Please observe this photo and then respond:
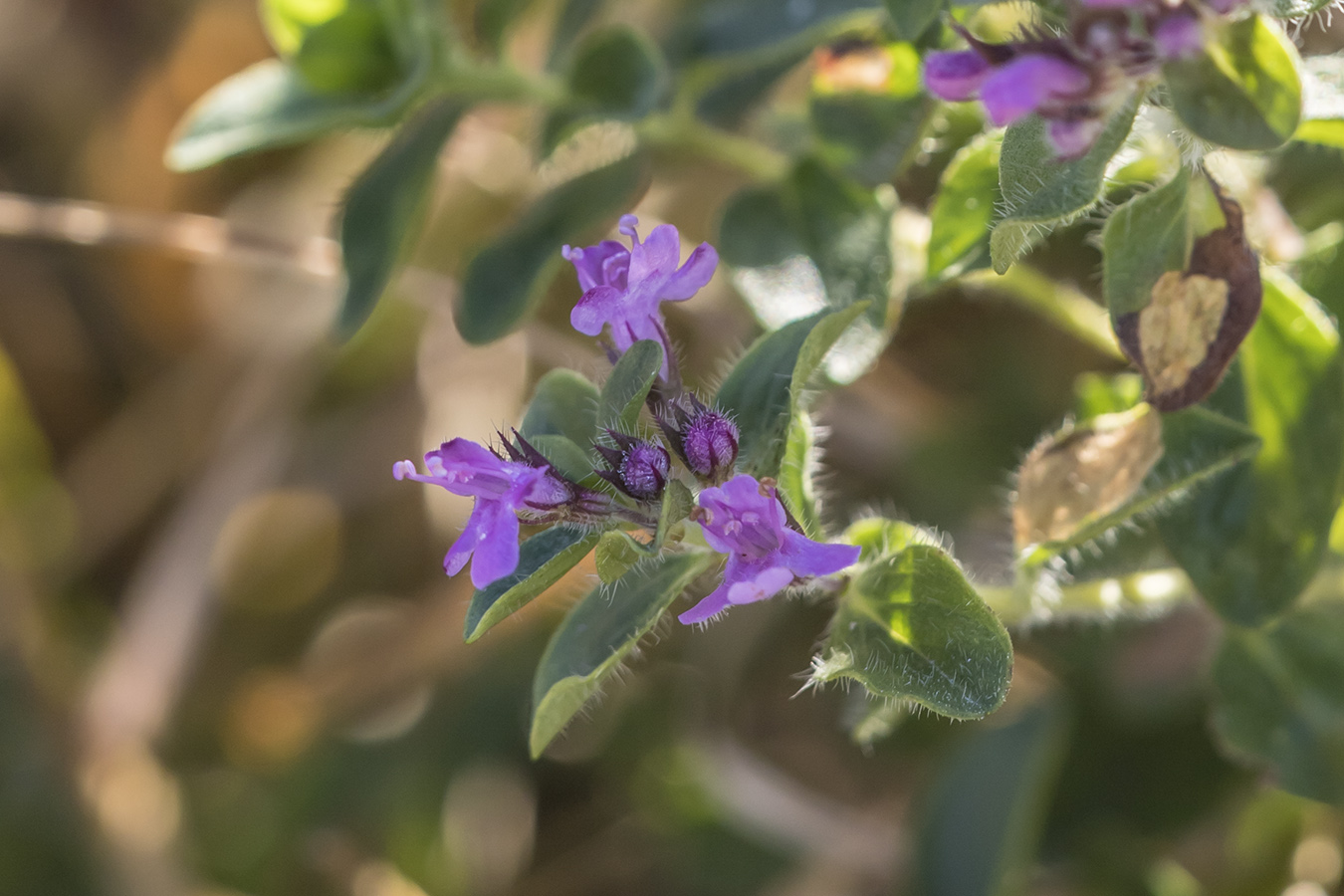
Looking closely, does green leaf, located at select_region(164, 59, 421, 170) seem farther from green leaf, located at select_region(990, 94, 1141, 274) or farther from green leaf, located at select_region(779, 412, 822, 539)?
green leaf, located at select_region(990, 94, 1141, 274)

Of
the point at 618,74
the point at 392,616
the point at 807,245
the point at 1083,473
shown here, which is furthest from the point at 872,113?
the point at 392,616

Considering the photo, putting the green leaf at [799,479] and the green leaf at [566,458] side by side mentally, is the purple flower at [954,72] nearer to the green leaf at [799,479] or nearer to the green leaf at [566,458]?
the green leaf at [799,479]

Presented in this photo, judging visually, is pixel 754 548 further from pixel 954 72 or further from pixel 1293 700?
pixel 1293 700

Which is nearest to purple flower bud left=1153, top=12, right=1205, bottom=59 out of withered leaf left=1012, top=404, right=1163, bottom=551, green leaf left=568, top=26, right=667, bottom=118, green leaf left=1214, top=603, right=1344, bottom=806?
withered leaf left=1012, top=404, right=1163, bottom=551

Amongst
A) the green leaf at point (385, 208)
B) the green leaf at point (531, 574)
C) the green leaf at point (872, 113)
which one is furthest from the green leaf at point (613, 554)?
the green leaf at point (385, 208)

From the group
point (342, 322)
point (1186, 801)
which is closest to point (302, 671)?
point (342, 322)
